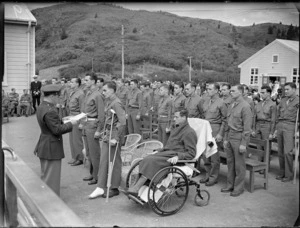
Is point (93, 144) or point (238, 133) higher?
point (238, 133)

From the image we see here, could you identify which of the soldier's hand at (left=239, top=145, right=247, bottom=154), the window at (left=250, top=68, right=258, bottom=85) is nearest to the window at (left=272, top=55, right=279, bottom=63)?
the window at (left=250, top=68, right=258, bottom=85)

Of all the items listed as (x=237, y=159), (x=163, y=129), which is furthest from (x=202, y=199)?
(x=163, y=129)

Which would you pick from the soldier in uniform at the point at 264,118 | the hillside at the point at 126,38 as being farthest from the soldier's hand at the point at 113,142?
the soldier in uniform at the point at 264,118

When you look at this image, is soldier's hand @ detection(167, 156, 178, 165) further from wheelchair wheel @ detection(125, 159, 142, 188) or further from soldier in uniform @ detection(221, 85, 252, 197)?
soldier in uniform @ detection(221, 85, 252, 197)

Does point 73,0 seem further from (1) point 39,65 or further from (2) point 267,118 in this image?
(2) point 267,118

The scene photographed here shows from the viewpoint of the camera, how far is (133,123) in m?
8.63

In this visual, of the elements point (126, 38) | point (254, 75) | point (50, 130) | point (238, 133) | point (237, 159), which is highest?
point (126, 38)

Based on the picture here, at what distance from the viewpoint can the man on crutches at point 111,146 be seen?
4199 mm

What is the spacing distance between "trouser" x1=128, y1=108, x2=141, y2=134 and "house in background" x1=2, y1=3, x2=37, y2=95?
19.4ft

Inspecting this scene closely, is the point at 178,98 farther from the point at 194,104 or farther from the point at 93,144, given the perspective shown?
the point at 93,144

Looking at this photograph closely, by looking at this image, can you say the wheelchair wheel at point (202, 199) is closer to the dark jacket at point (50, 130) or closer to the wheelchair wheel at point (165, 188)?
the wheelchair wheel at point (165, 188)

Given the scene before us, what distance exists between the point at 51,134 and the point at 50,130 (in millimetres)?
62

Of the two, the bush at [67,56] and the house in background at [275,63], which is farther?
the bush at [67,56]

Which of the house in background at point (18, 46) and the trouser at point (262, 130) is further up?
the house in background at point (18, 46)
